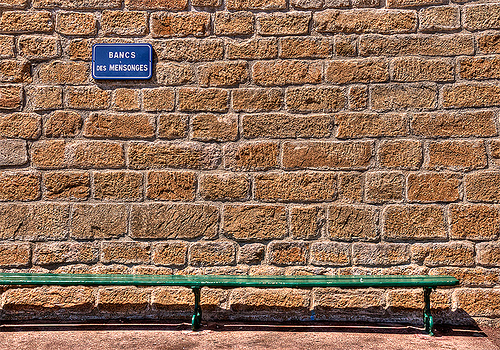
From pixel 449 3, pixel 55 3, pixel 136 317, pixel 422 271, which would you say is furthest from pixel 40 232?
pixel 449 3

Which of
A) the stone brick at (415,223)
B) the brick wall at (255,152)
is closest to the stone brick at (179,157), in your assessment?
the brick wall at (255,152)

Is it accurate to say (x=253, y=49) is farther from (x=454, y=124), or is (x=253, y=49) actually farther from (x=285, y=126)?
(x=454, y=124)

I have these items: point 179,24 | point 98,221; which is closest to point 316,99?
point 179,24

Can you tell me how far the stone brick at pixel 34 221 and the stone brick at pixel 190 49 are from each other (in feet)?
4.48

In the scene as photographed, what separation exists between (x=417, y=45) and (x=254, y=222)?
177 centimetres

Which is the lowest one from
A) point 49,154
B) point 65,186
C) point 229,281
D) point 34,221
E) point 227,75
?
point 229,281

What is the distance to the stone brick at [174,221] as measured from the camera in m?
3.25

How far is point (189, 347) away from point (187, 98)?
1737 millimetres

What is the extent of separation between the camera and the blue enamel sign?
3.30m

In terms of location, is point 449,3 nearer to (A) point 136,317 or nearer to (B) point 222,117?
(B) point 222,117

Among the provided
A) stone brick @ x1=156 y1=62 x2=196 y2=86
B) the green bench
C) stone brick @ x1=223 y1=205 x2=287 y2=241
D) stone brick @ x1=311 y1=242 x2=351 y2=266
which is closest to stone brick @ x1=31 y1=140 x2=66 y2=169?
the green bench

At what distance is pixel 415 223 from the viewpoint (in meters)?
3.19

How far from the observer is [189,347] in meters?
2.76

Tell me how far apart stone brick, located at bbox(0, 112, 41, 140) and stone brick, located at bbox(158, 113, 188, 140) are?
3.03ft
